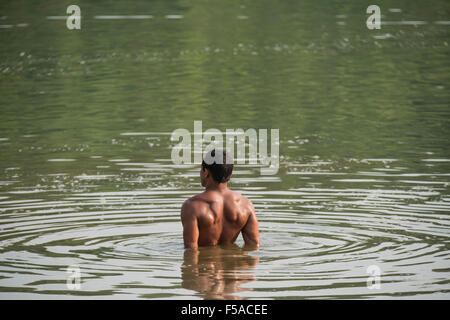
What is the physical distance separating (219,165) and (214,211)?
520 mm

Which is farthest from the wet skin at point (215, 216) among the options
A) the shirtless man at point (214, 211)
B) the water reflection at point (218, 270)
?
the water reflection at point (218, 270)

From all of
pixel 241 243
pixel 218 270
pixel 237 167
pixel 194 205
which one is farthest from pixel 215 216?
pixel 237 167

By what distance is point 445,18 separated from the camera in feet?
159

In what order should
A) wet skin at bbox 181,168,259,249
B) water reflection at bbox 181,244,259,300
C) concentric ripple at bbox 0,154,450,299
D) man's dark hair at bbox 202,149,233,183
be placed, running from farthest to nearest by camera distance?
1. wet skin at bbox 181,168,259,249
2. man's dark hair at bbox 202,149,233,183
3. concentric ripple at bbox 0,154,450,299
4. water reflection at bbox 181,244,259,300

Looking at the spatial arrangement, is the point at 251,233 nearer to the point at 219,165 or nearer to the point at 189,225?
the point at 189,225

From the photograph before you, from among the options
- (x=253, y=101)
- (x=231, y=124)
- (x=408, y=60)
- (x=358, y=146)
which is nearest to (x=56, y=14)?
(x=408, y=60)

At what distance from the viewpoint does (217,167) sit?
1030 centimetres

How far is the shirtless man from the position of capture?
10.4 meters

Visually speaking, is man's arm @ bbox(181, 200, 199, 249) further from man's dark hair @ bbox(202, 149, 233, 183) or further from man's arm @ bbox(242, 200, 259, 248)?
man's arm @ bbox(242, 200, 259, 248)

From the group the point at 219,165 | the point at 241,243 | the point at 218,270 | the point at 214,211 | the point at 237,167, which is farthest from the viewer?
the point at 237,167

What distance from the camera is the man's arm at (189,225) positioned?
10.4 metres

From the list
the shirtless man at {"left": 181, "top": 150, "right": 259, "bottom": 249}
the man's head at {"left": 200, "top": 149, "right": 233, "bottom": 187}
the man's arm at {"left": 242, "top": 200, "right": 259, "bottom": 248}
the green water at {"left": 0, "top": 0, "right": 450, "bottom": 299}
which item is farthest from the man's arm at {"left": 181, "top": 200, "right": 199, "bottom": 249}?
the man's arm at {"left": 242, "top": 200, "right": 259, "bottom": 248}

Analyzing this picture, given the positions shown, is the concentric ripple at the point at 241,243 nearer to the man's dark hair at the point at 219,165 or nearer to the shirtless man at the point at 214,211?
the shirtless man at the point at 214,211

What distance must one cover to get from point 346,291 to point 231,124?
13.4 meters
